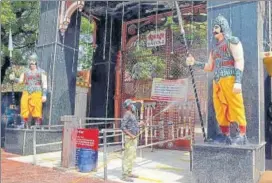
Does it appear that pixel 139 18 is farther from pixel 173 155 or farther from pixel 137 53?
pixel 173 155

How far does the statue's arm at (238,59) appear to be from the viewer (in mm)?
5355

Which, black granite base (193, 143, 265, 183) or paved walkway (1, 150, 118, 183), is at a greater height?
black granite base (193, 143, 265, 183)

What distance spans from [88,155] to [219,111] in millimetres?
2649

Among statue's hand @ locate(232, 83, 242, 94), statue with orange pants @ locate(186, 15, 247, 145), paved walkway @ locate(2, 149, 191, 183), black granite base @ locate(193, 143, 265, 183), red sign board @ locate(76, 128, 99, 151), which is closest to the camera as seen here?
black granite base @ locate(193, 143, 265, 183)

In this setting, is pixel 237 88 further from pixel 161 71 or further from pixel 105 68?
pixel 105 68

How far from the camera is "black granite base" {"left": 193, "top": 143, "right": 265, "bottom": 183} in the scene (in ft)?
16.9

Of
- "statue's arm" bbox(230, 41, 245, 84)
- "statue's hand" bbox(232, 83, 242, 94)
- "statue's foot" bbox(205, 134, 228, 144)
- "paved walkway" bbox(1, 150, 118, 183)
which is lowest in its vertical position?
"paved walkway" bbox(1, 150, 118, 183)

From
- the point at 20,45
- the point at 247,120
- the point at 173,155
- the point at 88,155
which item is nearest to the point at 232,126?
the point at 247,120

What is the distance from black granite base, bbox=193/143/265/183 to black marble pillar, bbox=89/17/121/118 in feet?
22.0

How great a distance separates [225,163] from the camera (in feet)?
17.4

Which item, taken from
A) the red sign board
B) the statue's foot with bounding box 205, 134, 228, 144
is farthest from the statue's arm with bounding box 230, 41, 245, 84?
the red sign board

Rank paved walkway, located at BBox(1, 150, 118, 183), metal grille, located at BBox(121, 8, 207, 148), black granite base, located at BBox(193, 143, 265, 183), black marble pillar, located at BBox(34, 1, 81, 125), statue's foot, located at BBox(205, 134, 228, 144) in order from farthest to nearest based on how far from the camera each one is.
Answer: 1. metal grille, located at BBox(121, 8, 207, 148)
2. black marble pillar, located at BBox(34, 1, 81, 125)
3. paved walkway, located at BBox(1, 150, 118, 183)
4. statue's foot, located at BBox(205, 134, 228, 144)
5. black granite base, located at BBox(193, 143, 265, 183)

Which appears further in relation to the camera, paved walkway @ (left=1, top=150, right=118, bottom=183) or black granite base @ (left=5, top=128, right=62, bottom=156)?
black granite base @ (left=5, top=128, right=62, bottom=156)

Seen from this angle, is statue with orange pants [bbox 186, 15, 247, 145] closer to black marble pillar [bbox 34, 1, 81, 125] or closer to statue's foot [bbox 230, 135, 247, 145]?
statue's foot [bbox 230, 135, 247, 145]
